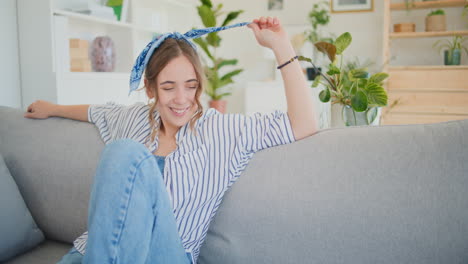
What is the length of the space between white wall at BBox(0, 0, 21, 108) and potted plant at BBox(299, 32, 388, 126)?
87.7 inches

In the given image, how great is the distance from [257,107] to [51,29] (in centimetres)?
197

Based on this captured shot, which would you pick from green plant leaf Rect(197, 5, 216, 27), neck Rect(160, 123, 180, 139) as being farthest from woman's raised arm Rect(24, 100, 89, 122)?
green plant leaf Rect(197, 5, 216, 27)

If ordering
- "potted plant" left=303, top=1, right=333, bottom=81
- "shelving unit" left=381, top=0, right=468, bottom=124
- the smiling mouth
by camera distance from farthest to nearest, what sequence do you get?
"potted plant" left=303, top=1, right=333, bottom=81, "shelving unit" left=381, top=0, right=468, bottom=124, the smiling mouth

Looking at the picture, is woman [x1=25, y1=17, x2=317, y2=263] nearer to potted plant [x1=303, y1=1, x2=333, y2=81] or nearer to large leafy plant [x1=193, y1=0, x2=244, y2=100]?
large leafy plant [x1=193, y1=0, x2=244, y2=100]

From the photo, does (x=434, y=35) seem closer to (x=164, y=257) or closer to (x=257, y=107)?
(x=257, y=107)

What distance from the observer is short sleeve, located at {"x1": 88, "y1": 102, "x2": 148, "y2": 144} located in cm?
131

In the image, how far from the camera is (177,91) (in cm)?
122

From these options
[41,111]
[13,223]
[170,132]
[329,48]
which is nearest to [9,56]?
[41,111]

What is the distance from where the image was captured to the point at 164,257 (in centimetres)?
93

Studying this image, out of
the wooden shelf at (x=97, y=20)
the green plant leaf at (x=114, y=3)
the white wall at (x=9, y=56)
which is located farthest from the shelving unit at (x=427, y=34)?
the white wall at (x=9, y=56)

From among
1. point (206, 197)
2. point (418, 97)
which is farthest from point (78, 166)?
point (418, 97)

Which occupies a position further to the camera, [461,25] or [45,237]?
[461,25]

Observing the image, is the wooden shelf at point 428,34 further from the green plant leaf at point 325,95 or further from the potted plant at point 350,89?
the green plant leaf at point 325,95

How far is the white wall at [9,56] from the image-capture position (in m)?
2.71
